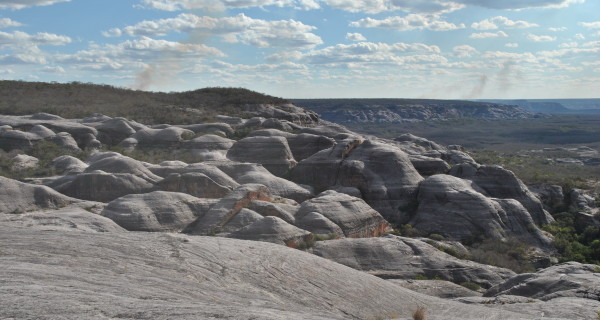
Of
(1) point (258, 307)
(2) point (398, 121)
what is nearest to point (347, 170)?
(1) point (258, 307)

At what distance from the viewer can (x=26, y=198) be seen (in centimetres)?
2281

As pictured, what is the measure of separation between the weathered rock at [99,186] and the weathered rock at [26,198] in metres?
1.31

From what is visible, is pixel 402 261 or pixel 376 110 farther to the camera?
pixel 376 110

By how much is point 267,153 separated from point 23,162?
13.9m

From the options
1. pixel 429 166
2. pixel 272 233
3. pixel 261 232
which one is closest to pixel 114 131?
pixel 429 166

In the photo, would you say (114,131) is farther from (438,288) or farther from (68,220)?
(438,288)

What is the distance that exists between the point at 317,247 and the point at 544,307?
8.10m

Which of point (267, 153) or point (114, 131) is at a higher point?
point (114, 131)

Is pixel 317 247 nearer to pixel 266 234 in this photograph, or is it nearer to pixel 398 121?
pixel 266 234

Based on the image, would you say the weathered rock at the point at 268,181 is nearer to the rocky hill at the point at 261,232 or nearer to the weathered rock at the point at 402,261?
the rocky hill at the point at 261,232

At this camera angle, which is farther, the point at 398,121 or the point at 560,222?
the point at 398,121

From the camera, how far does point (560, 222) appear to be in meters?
32.8

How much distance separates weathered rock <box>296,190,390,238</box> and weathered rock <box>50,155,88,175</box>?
39.3ft

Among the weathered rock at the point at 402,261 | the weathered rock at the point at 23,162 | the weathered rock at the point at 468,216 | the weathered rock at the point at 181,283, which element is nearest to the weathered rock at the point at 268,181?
the weathered rock at the point at 468,216
